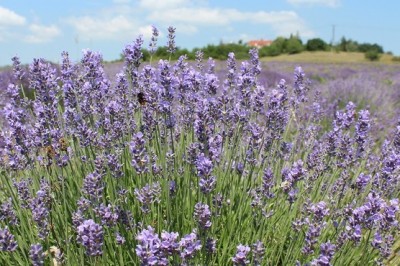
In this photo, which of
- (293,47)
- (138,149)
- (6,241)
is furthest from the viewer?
(293,47)

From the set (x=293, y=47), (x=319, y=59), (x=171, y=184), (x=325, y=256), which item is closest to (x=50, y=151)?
(x=171, y=184)

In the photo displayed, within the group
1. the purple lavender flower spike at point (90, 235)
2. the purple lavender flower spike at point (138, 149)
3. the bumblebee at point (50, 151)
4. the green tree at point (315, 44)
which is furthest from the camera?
the green tree at point (315, 44)

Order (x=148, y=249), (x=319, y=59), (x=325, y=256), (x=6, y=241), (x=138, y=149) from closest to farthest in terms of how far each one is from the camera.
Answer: (x=148, y=249)
(x=325, y=256)
(x=6, y=241)
(x=138, y=149)
(x=319, y=59)

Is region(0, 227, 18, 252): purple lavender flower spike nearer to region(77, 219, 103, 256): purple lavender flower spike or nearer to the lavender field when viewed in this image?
the lavender field

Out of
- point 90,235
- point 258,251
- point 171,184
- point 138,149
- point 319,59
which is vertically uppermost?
point 138,149

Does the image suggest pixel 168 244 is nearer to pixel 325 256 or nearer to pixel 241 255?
pixel 241 255

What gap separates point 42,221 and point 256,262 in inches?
41.7

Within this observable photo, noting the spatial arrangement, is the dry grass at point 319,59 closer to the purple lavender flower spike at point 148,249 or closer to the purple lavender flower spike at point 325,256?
the purple lavender flower spike at point 325,256

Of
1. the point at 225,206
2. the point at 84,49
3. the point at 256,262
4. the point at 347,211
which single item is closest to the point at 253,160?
the point at 225,206

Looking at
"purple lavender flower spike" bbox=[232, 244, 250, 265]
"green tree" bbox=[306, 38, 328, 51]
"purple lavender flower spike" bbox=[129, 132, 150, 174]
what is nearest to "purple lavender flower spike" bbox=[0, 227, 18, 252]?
"purple lavender flower spike" bbox=[129, 132, 150, 174]

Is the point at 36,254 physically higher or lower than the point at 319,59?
higher

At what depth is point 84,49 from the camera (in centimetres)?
315

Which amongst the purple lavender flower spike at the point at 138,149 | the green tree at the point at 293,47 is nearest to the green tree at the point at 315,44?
the green tree at the point at 293,47

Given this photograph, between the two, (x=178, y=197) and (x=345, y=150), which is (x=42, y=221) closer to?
(x=178, y=197)
